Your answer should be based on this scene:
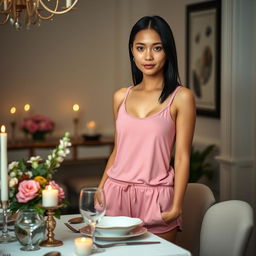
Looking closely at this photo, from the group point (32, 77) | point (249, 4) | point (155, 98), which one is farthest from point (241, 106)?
point (32, 77)

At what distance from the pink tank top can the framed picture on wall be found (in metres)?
2.14

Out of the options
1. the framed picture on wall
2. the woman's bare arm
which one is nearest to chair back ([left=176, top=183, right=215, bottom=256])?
the woman's bare arm

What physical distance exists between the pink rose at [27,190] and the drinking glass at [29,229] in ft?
0.15

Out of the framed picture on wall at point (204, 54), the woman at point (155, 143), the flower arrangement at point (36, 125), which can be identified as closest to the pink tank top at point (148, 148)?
the woman at point (155, 143)

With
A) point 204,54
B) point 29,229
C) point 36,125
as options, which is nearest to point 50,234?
point 29,229

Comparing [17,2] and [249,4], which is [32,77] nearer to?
[249,4]

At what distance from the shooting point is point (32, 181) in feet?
7.09

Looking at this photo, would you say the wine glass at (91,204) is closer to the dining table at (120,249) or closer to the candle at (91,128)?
the dining table at (120,249)

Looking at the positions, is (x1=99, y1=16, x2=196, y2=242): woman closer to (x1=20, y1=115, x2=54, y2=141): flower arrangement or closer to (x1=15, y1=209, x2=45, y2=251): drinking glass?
(x1=15, y1=209, x2=45, y2=251): drinking glass

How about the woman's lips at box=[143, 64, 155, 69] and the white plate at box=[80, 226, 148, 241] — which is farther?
the woman's lips at box=[143, 64, 155, 69]

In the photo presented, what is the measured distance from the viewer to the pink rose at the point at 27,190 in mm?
2141

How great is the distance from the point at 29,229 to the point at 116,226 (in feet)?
1.02

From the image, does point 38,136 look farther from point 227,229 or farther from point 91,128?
point 227,229

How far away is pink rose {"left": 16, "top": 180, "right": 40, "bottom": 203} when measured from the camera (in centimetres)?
214
